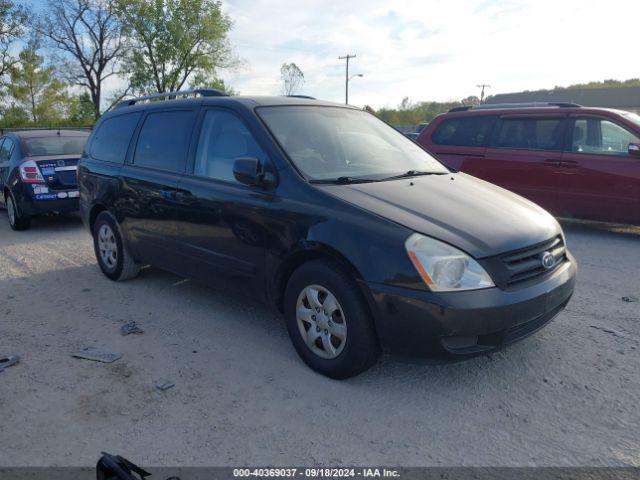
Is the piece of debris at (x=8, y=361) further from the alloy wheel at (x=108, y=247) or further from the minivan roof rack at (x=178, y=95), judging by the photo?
the minivan roof rack at (x=178, y=95)

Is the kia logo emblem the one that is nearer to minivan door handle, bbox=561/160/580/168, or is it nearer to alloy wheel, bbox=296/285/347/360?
alloy wheel, bbox=296/285/347/360

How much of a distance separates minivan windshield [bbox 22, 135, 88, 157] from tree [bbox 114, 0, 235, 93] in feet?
109

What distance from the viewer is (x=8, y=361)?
357cm

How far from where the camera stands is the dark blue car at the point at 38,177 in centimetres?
786

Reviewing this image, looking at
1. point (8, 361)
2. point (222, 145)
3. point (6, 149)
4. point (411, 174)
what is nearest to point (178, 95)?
point (222, 145)

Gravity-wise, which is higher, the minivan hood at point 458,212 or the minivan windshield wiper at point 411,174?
the minivan windshield wiper at point 411,174

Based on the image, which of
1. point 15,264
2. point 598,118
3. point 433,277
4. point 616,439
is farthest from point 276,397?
point 598,118

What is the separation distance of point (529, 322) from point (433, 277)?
2.37ft

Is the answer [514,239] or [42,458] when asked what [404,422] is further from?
[42,458]

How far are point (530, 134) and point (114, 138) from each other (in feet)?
18.6

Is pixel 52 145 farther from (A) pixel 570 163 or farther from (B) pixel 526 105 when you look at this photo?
(A) pixel 570 163

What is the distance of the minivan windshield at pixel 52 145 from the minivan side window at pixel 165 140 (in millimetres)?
4279

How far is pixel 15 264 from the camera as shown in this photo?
6.15 meters

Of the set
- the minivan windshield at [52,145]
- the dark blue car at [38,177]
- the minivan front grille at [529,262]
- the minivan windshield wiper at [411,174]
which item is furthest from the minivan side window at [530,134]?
the minivan windshield at [52,145]
